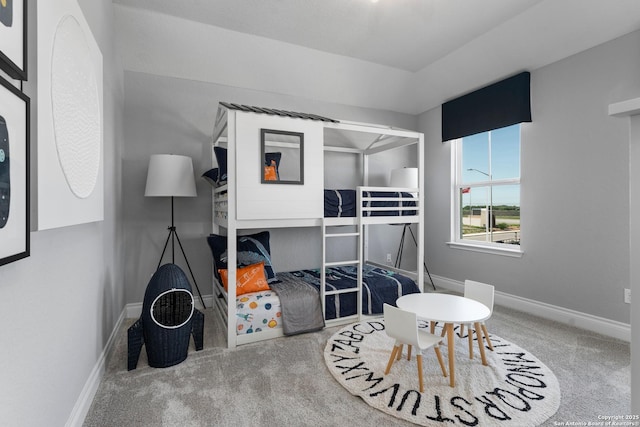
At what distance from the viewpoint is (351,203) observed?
10.5 ft

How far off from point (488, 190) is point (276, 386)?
3379mm

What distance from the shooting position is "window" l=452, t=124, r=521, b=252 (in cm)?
366

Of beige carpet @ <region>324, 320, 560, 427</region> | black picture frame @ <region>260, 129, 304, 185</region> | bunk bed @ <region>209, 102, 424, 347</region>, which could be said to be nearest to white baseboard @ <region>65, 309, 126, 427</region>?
bunk bed @ <region>209, 102, 424, 347</region>

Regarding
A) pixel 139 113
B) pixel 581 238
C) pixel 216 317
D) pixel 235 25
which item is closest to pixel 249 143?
pixel 235 25

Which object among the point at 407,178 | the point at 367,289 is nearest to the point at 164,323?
the point at 367,289

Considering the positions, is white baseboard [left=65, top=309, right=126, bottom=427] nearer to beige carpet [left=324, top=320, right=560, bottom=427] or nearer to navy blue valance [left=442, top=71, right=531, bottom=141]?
beige carpet [left=324, top=320, right=560, bottom=427]

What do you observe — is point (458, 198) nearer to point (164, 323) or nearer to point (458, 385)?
point (458, 385)

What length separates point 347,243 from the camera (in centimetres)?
436

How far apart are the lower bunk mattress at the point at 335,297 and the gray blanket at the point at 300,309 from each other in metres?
0.06

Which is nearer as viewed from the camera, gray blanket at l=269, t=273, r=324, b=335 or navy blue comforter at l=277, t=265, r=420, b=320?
gray blanket at l=269, t=273, r=324, b=335

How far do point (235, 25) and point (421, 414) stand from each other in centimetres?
349

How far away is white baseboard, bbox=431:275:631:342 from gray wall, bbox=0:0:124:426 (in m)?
3.88

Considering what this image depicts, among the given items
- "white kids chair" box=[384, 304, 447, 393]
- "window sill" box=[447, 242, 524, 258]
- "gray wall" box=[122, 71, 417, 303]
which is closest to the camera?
"white kids chair" box=[384, 304, 447, 393]

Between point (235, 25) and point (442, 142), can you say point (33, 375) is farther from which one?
point (442, 142)
